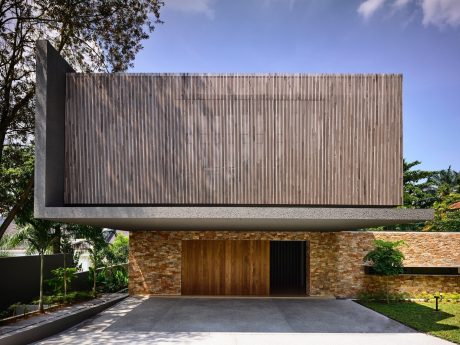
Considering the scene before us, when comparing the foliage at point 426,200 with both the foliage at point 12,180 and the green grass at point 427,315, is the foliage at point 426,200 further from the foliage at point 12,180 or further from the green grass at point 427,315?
the foliage at point 12,180

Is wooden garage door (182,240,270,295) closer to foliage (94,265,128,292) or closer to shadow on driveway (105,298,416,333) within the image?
shadow on driveway (105,298,416,333)

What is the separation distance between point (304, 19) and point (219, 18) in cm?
313

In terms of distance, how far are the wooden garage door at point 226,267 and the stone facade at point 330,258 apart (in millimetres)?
506

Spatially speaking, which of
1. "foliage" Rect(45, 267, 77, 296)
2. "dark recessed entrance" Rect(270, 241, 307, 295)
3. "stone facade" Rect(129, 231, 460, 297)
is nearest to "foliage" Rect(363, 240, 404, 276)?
"stone facade" Rect(129, 231, 460, 297)

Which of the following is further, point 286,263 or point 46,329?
point 286,263

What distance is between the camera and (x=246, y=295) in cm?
1454

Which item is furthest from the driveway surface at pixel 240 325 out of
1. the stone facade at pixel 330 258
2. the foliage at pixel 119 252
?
the foliage at pixel 119 252

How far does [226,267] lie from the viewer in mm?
14617

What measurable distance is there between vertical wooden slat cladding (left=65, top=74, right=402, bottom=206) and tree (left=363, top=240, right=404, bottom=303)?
3.93 metres

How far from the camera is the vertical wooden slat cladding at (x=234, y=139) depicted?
9.98m

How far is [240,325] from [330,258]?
5.89m

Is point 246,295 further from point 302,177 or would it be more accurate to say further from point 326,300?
point 302,177

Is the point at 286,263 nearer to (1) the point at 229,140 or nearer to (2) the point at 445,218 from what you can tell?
(1) the point at 229,140

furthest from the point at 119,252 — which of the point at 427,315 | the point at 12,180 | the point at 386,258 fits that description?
the point at 427,315
